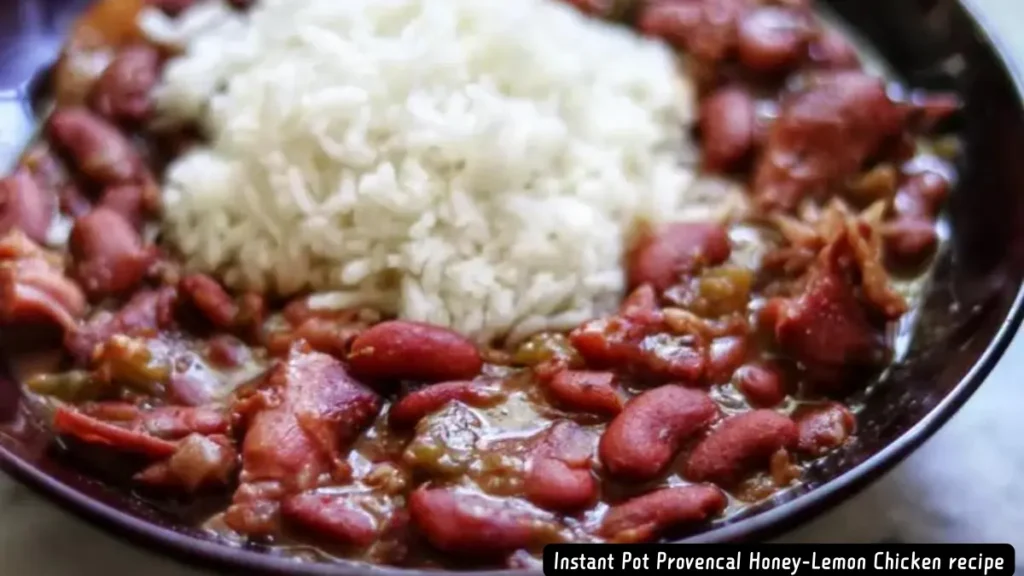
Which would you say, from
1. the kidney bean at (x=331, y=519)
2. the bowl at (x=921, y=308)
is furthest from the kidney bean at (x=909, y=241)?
the kidney bean at (x=331, y=519)

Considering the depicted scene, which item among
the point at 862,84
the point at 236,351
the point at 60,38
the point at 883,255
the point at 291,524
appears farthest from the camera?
the point at 60,38

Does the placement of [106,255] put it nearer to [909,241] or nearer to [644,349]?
[644,349]

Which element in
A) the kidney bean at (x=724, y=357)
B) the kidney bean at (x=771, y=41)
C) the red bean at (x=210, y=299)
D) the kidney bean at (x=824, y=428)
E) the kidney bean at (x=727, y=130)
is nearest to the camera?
the kidney bean at (x=824, y=428)

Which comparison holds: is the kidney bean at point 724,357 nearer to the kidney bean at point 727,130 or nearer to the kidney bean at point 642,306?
the kidney bean at point 642,306

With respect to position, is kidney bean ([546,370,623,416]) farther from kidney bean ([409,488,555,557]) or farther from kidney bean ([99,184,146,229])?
kidney bean ([99,184,146,229])

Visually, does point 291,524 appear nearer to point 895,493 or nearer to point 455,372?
point 455,372

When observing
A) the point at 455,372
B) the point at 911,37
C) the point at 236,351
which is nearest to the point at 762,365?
the point at 455,372

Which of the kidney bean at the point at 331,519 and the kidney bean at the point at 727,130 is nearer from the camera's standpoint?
the kidney bean at the point at 331,519
